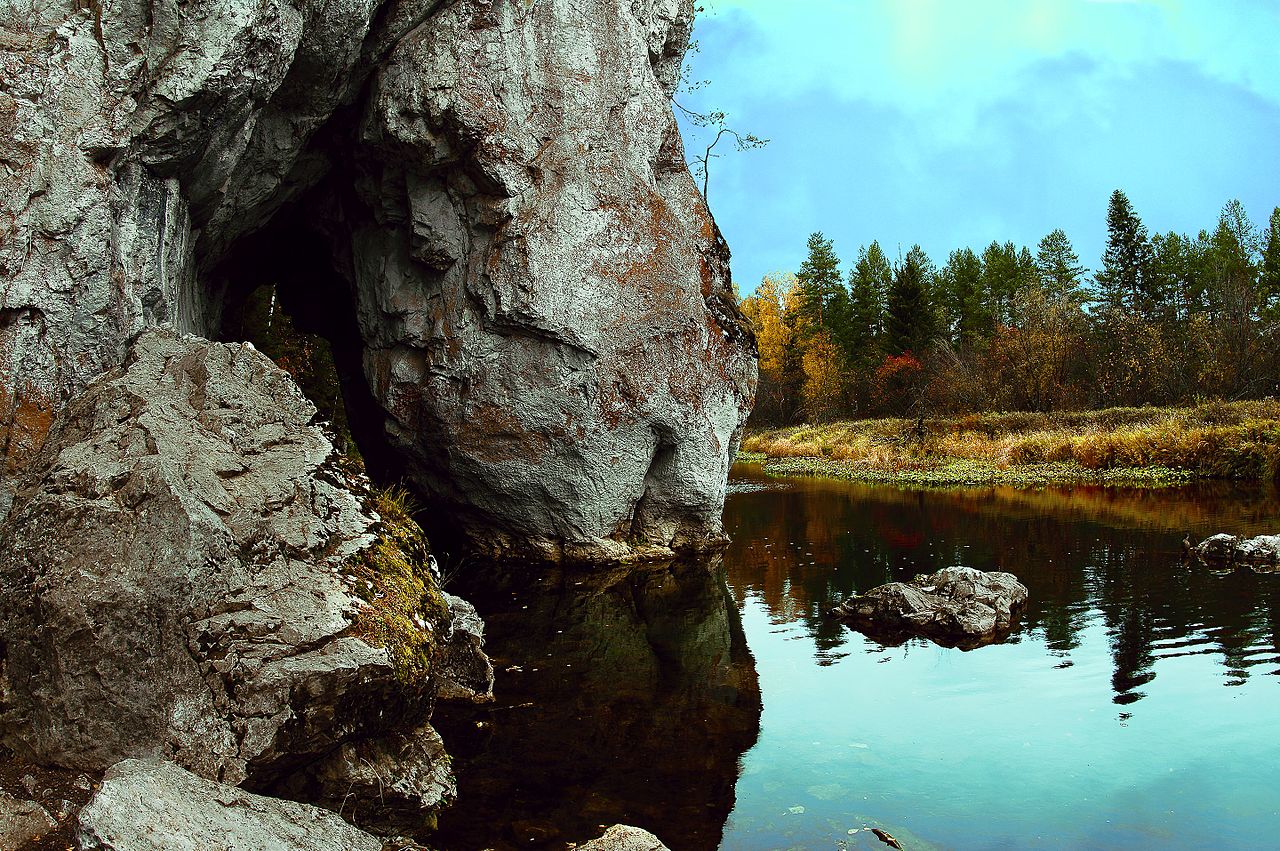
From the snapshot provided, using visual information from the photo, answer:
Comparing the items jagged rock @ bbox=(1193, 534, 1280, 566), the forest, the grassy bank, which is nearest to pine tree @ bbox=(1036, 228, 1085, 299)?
the forest

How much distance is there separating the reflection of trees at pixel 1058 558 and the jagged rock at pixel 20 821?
7372mm

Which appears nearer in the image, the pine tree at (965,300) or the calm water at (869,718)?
the calm water at (869,718)

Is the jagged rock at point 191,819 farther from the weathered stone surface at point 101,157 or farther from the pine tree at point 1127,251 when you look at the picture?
the pine tree at point 1127,251

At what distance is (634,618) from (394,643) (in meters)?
5.83

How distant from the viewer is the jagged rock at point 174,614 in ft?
14.8

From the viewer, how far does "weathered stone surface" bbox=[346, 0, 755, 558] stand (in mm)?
13086

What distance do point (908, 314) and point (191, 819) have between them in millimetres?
49187

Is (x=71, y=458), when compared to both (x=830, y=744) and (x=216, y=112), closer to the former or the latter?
(x=216, y=112)

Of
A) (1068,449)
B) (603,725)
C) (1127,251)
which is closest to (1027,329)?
(1068,449)

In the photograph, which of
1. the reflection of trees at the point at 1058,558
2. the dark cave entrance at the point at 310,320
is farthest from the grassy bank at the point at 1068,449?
the dark cave entrance at the point at 310,320

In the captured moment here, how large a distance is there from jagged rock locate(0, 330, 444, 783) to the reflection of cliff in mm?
972

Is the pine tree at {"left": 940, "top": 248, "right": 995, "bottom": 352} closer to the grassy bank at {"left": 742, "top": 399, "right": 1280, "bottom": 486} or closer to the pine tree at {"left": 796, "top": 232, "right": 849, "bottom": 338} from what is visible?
the pine tree at {"left": 796, "top": 232, "right": 849, "bottom": 338}

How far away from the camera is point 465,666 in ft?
25.0

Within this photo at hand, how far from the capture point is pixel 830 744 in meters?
6.77
